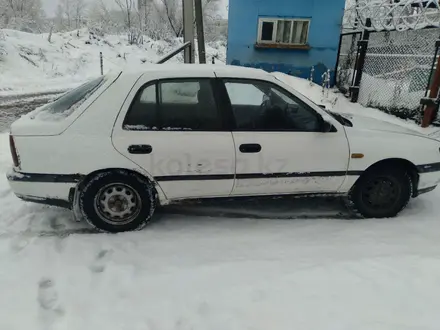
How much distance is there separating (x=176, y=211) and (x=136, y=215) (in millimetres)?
589

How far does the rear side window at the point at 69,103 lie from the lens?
3170mm

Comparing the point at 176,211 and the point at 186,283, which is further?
the point at 176,211

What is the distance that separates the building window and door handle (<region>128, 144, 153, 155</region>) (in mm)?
8747

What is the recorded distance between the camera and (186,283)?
8.66 ft

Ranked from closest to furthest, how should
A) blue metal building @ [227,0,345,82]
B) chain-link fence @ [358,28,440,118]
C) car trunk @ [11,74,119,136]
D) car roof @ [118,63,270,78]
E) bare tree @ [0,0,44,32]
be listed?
car trunk @ [11,74,119,136] → car roof @ [118,63,270,78] → chain-link fence @ [358,28,440,118] → blue metal building @ [227,0,345,82] → bare tree @ [0,0,44,32]

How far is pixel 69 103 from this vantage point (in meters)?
3.30

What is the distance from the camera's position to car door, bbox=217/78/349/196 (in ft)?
10.7

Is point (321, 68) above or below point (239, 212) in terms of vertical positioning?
above

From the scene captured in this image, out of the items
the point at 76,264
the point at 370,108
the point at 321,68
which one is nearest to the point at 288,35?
the point at 321,68

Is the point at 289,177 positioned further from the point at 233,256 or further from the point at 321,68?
the point at 321,68

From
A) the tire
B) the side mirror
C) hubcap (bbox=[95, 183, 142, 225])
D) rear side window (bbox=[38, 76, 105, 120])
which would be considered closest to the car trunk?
rear side window (bbox=[38, 76, 105, 120])

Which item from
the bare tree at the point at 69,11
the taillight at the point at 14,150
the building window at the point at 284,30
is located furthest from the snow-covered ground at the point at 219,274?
the bare tree at the point at 69,11

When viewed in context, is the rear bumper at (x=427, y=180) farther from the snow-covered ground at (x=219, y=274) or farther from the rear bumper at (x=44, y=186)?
the rear bumper at (x=44, y=186)

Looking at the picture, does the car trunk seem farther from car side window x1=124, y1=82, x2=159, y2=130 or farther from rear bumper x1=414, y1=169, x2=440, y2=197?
rear bumper x1=414, y1=169, x2=440, y2=197
